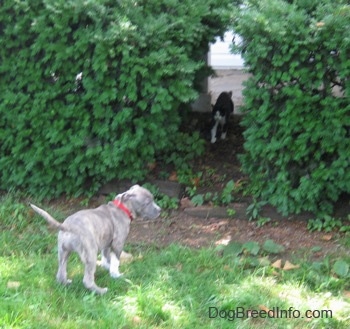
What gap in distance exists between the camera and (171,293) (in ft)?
16.1

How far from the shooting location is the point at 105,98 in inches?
254

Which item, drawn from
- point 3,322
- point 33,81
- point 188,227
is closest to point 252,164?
point 188,227

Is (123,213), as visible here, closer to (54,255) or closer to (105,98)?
(54,255)

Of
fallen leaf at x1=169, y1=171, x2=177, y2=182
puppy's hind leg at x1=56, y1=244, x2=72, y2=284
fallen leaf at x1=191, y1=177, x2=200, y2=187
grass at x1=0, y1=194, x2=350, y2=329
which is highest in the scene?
fallen leaf at x1=169, y1=171, x2=177, y2=182

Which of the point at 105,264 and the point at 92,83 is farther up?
the point at 92,83

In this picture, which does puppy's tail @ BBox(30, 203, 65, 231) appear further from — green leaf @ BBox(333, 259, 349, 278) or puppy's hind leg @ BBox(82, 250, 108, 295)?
green leaf @ BBox(333, 259, 349, 278)

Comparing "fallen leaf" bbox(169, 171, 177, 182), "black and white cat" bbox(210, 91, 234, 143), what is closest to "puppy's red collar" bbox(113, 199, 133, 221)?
"fallen leaf" bbox(169, 171, 177, 182)

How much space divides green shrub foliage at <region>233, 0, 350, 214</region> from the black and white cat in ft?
6.10

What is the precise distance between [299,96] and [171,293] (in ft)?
7.31

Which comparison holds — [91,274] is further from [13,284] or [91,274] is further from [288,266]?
[288,266]

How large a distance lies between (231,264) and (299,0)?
2.58 metres

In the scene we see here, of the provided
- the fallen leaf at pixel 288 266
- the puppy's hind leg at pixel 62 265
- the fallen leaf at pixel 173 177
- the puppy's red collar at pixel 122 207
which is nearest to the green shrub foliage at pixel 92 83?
the fallen leaf at pixel 173 177

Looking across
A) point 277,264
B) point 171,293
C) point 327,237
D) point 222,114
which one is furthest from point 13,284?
point 222,114

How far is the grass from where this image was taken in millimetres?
4551
